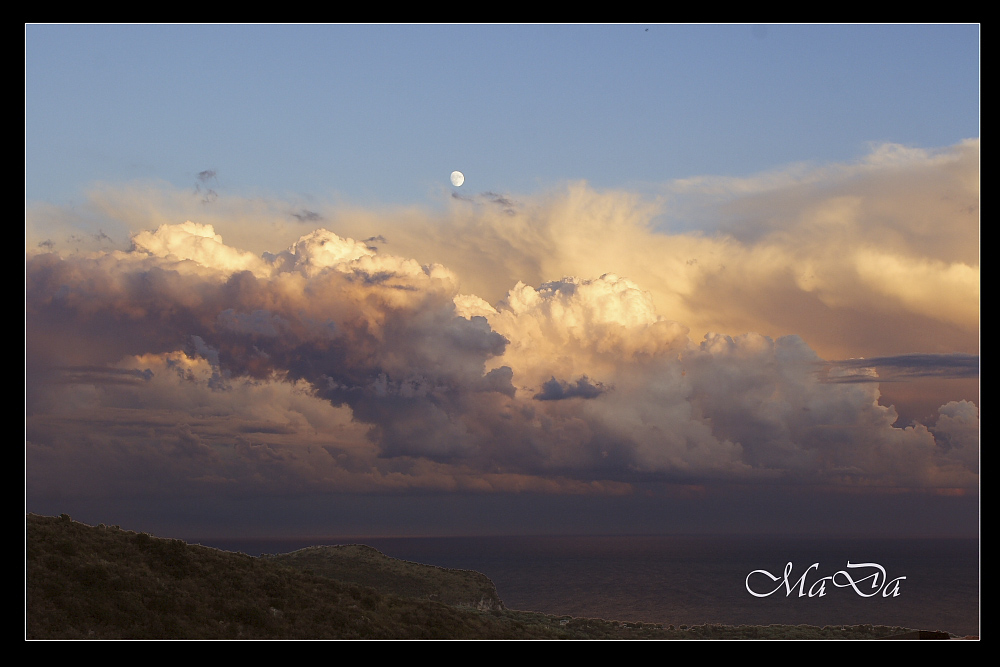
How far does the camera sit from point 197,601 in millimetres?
37156

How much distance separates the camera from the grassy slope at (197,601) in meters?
33.5

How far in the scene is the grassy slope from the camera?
33.5 meters

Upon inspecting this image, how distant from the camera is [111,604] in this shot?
34.0 meters
